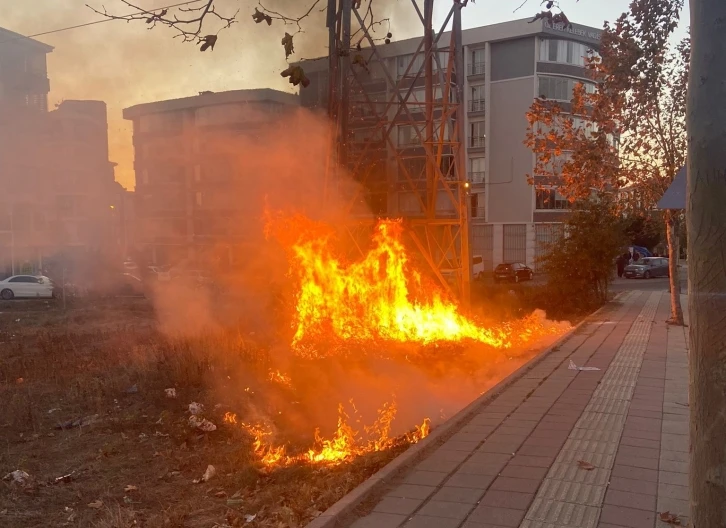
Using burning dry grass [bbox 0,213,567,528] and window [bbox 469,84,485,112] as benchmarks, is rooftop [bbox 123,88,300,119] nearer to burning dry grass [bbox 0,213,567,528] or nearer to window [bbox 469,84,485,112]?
burning dry grass [bbox 0,213,567,528]

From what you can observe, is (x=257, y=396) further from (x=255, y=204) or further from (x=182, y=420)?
(x=255, y=204)

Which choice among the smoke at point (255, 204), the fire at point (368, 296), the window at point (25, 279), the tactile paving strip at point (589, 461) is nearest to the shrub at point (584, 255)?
the fire at point (368, 296)

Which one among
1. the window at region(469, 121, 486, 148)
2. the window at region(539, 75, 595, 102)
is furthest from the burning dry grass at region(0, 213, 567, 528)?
the window at region(469, 121, 486, 148)

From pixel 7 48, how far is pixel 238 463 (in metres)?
10.1

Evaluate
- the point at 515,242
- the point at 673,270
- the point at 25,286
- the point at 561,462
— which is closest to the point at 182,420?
the point at 561,462

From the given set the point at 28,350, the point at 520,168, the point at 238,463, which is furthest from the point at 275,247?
the point at 520,168

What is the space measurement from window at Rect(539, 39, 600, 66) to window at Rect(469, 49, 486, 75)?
12.2 feet

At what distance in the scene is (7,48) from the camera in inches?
444

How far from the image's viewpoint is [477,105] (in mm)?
37844

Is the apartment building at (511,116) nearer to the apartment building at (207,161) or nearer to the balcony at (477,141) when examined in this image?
the balcony at (477,141)

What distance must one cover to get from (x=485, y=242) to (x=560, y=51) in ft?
40.7

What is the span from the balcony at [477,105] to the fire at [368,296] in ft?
93.8

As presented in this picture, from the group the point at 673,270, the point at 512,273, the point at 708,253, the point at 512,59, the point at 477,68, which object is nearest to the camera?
the point at 708,253

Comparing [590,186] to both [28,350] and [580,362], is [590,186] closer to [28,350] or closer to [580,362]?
[580,362]
